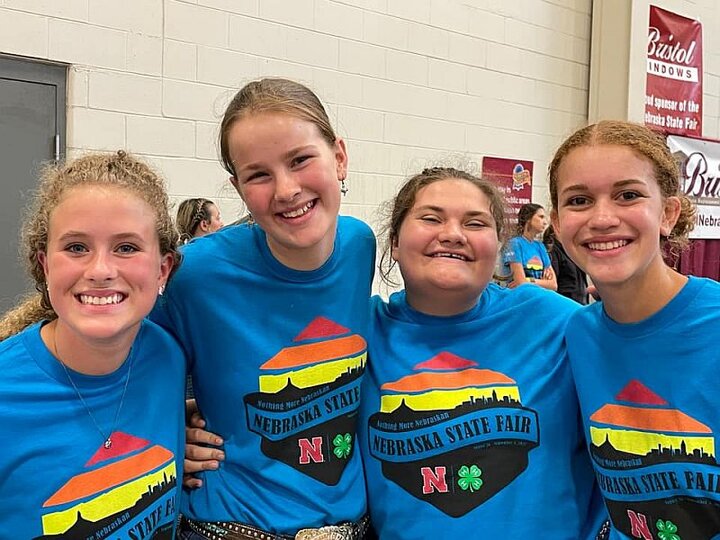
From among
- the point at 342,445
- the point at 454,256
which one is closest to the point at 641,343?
the point at 454,256

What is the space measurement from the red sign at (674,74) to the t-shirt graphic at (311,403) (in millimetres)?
5150

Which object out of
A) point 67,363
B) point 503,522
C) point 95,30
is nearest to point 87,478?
point 67,363

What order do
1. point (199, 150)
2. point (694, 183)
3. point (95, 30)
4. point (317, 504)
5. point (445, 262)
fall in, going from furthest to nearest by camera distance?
point (694, 183)
point (199, 150)
point (95, 30)
point (445, 262)
point (317, 504)

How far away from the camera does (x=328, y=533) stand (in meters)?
1.45

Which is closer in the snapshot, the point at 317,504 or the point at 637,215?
the point at 637,215

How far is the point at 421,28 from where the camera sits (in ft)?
15.5

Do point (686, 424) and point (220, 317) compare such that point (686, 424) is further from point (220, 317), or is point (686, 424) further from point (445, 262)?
point (220, 317)

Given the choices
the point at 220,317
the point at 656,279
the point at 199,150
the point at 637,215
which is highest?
the point at 199,150

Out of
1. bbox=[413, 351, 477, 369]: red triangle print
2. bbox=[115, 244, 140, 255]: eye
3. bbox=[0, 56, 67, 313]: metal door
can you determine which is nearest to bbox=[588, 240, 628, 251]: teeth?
bbox=[413, 351, 477, 369]: red triangle print

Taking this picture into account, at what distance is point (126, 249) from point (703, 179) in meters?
6.30

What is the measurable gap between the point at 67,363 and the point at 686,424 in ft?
3.64

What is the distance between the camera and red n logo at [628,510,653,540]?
137 cm

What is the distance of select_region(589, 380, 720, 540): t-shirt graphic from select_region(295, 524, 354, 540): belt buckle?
1.72ft

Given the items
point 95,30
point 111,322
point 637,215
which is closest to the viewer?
point 111,322
